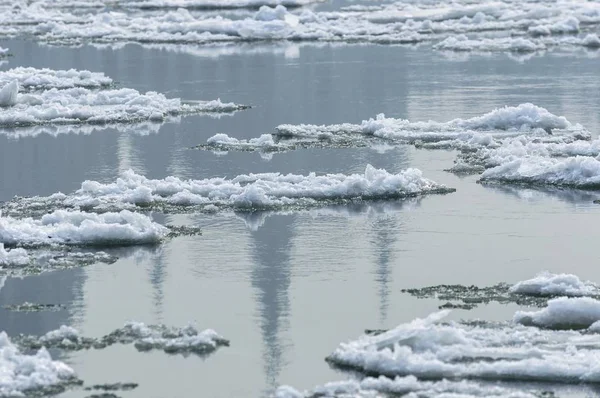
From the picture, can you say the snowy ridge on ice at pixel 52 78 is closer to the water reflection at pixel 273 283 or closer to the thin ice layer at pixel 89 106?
the thin ice layer at pixel 89 106

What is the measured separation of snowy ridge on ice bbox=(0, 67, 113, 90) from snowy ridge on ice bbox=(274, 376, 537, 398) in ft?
57.9

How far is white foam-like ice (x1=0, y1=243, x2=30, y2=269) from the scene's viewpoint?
491 inches

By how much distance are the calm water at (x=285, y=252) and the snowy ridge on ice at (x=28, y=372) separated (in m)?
0.18

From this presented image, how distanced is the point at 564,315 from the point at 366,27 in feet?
92.3

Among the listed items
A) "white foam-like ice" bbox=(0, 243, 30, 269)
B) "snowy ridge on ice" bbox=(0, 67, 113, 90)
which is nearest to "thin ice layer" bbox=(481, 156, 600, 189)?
"white foam-like ice" bbox=(0, 243, 30, 269)

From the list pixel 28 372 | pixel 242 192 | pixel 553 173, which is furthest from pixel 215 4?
pixel 28 372

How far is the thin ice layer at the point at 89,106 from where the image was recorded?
21.9m

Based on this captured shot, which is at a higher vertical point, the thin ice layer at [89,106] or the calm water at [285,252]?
the thin ice layer at [89,106]

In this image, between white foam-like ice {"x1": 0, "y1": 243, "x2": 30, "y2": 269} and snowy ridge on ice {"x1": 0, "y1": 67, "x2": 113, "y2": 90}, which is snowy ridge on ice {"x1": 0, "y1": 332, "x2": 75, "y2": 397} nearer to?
white foam-like ice {"x1": 0, "y1": 243, "x2": 30, "y2": 269}

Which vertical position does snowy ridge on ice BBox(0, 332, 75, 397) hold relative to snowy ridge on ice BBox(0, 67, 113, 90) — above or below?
below

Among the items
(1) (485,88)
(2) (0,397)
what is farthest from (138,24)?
(2) (0,397)

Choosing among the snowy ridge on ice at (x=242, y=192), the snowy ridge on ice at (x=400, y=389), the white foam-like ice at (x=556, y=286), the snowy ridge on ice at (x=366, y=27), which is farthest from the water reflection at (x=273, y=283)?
the snowy ridge on ice at (x=366, y=27)

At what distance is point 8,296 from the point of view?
11.6 meters

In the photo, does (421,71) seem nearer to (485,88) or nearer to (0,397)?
(485,88)
